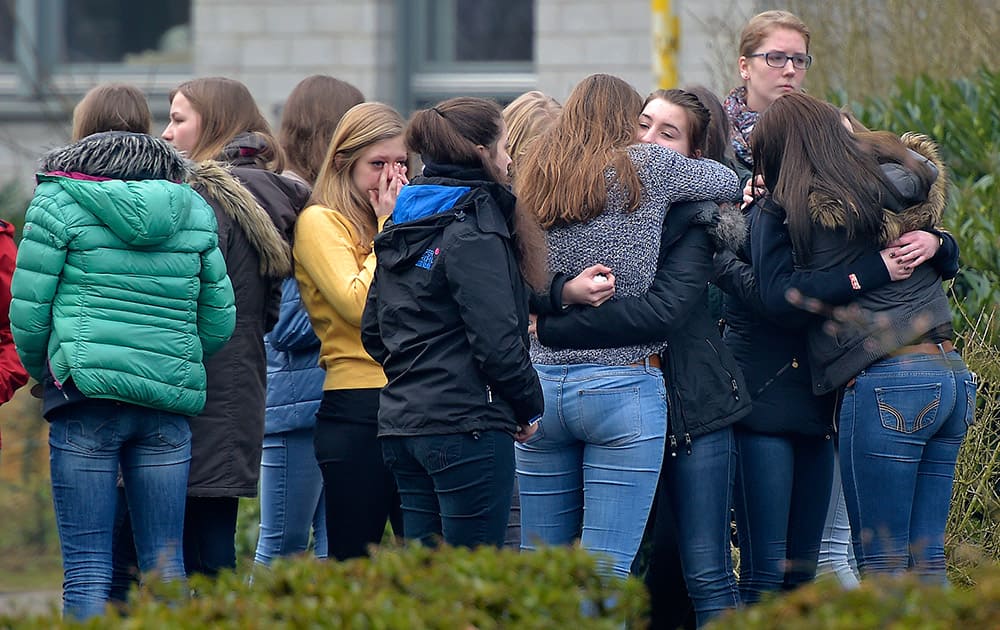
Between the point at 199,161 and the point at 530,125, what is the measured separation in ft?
3.79

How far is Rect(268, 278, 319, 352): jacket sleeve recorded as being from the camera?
502cm

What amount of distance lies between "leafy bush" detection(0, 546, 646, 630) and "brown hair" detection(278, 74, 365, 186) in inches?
101

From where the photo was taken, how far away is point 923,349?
4199mm

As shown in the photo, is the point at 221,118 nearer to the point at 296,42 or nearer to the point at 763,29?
the point at 763,29

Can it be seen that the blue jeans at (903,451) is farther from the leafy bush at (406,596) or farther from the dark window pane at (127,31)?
the dark window pane at (127,31)

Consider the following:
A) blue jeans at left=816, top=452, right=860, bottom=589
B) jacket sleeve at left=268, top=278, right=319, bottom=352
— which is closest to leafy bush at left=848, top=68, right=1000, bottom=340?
blue jeans at left=816, top=452, right=860, bottom=589

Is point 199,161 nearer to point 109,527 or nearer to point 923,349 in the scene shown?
point 109,527

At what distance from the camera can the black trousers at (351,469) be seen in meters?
4.48

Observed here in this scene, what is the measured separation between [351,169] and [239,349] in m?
0.68

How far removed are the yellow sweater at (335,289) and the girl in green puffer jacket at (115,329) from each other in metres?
0.33

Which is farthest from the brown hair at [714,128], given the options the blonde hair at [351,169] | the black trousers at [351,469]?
the black trousers at [351,469]

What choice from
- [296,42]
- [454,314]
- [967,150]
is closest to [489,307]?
[454,314]

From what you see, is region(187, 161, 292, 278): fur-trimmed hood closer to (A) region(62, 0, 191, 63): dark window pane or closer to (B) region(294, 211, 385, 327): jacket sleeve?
(B) region(294, 211, 385, 327): jacket sleeve

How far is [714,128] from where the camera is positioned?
4.74 meters
